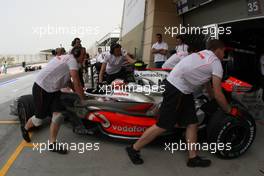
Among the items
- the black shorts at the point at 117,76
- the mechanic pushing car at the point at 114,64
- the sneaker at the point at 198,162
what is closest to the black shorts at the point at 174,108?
the sneaker at the point at 198,162

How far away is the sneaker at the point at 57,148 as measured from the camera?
3.99 m

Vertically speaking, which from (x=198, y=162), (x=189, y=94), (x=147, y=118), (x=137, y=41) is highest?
(x=137, y=41)

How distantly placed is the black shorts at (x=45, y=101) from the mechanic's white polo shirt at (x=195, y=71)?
1.64 meters

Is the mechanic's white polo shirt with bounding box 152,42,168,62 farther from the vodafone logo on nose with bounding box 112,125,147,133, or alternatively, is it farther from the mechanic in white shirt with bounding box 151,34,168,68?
the vodafone logo on nose with bounding box 112,125,147,133

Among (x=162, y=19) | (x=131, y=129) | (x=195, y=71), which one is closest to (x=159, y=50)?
(x=162, y=19)

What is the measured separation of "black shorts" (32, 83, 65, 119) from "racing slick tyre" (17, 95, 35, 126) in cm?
82

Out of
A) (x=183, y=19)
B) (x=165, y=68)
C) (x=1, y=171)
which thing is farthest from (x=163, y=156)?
(x=183, y=19)

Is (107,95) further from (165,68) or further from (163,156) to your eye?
(165,68)

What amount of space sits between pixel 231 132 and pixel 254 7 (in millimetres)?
3728

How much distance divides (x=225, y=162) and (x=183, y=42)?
3955 mm

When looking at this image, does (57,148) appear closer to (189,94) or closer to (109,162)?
(109,162)

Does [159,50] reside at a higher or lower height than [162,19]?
lower

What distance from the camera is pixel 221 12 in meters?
8.15

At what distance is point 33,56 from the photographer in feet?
166
